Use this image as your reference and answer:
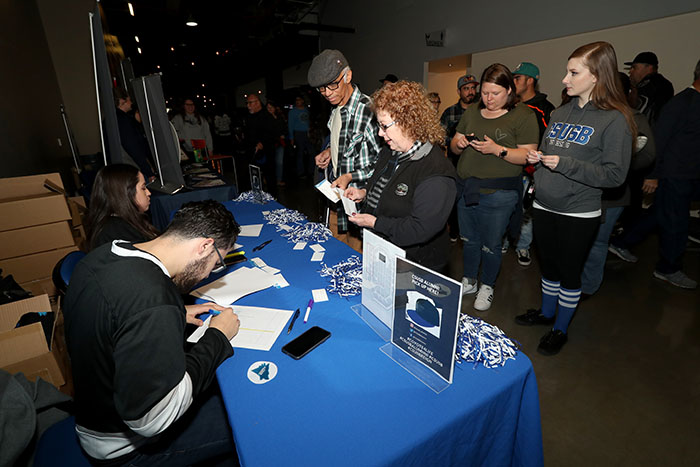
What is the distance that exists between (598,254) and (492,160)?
42.5 inches

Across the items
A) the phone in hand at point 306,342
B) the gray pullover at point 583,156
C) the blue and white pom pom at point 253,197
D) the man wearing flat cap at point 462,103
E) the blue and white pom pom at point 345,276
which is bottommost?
the phone in hand at point 306,342

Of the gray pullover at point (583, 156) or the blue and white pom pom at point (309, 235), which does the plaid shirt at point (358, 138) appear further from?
the gray pullover at point (583, 156)

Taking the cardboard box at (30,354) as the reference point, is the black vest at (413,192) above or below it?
above

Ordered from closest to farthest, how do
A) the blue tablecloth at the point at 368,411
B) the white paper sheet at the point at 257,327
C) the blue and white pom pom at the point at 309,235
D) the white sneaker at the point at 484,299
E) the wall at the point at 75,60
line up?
the blue tablecloth at the point at 368,411, the white paper sheet at the point at 257,327, the blue and white pom pom at the point at 309,235, the white sneaker at the point at 484,299, the wall at the point at 75,60

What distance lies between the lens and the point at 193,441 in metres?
1.03

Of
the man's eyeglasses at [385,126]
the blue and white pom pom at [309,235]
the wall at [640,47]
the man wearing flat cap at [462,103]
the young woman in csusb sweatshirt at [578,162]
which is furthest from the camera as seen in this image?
the man wearing flat cap at [462,103]

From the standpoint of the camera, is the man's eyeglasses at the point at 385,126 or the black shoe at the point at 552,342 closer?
the man's eyeglasses at the point at 385,126

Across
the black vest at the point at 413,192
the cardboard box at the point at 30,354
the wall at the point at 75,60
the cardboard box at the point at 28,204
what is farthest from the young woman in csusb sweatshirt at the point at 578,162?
the wall at the point at 75,60

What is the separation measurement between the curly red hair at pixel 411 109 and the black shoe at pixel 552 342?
1453mm

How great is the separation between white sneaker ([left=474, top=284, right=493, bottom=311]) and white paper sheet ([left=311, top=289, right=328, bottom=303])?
4.98 ft

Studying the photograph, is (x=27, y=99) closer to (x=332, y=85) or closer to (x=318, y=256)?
(x=332, y=85)

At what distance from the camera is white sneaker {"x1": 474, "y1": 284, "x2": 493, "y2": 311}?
2402 millimetres

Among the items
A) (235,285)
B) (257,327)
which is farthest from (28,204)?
(257,327)

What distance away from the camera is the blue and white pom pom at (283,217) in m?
2.14
